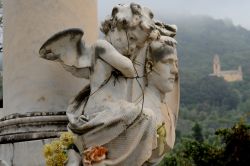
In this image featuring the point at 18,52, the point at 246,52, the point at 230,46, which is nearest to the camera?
the point at 18,52

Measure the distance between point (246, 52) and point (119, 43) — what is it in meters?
175

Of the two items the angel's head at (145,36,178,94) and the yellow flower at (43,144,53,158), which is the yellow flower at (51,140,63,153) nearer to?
the yellow flower at (43,144,53,158)

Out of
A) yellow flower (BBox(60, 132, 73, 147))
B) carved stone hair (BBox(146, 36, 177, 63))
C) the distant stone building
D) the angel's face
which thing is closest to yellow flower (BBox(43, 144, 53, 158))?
yellow flower (BBox(60, 132, 73, 147))

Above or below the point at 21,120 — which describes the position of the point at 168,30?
A: above

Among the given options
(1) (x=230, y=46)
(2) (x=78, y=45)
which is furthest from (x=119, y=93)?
(1) (x=230, y=46)

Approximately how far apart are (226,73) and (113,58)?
6240 inches

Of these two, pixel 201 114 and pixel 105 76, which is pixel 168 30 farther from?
pixel 201 114

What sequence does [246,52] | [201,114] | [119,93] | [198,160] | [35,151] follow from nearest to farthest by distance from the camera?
1. [119,93]
2. [35,151]
3. [198,160]
4. [201,114]
5. [246,52]

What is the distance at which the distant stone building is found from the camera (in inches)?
5879

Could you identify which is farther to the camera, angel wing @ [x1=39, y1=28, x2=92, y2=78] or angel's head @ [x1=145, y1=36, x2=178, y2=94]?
angel's head @ [x1=145, y1=36, x2=178, y2=94]

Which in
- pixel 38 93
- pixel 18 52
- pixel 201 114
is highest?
pixel 18 52

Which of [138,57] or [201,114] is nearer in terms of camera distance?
[138,57]

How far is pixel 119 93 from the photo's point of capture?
6.70 m

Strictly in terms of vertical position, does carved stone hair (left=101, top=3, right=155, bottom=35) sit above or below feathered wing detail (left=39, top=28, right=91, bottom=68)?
above
